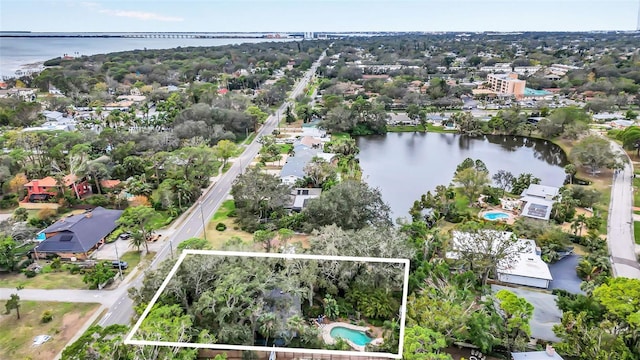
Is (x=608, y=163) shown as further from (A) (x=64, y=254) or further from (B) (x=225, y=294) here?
(A) (x=64, y=254)

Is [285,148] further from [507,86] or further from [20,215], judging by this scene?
[507,86]

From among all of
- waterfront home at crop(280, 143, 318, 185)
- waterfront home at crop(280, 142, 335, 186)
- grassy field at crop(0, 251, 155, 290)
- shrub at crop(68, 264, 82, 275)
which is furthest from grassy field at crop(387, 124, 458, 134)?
shrub at crop(68, 264, 82, 275)

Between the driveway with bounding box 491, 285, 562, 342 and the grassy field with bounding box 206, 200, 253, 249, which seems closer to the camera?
the driveway with bounding box 491, 285, 562, 342

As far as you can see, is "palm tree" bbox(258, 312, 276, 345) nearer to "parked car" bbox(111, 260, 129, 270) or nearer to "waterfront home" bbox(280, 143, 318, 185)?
"parked car" bbox(111, 260, 129, 270)

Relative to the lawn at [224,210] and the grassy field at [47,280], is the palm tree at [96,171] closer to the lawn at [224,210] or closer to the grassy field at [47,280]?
the lawn at [224,210]

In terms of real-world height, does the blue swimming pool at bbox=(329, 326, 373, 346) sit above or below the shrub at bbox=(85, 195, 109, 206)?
below

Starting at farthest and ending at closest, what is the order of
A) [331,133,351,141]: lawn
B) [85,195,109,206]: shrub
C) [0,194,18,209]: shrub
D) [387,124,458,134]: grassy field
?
1. [387,124,458,134]: grassy field
2. [331,133,351,141]: lawn
3. [0,194,18,209]: shrub
4. [85,195,109,206]: shrub

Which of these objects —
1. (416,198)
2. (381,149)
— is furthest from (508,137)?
(416,198)

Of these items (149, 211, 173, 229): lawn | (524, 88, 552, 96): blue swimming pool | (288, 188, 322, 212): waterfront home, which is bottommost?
(149, 211, 173, 229): lawn

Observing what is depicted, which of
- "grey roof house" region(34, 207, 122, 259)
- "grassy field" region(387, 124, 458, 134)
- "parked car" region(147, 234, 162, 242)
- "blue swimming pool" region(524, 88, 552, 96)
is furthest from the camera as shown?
"blue swimming pool" region(524, 88, 552, 96)
